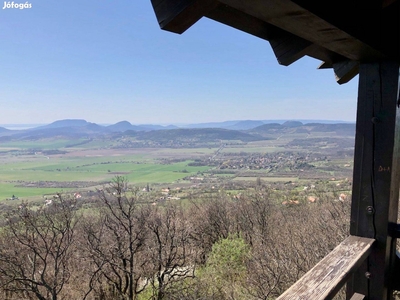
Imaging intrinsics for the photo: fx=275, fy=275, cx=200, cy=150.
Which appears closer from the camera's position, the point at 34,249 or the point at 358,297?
the point at 358,297

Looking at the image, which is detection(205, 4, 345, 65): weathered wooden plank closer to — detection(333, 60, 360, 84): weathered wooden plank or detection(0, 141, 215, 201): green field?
detection(333, 60, 360, 84): weathered wooden plank

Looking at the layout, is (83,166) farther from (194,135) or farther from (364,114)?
(364,114)

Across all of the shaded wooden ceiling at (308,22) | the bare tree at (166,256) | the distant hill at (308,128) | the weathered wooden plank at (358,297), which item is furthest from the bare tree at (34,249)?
the distant hill at (308,128)

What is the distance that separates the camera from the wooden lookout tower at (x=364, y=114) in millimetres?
870

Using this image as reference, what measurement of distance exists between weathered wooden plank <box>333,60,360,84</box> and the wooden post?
212mm

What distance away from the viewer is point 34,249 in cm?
978

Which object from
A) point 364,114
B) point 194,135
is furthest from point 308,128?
point 364,114

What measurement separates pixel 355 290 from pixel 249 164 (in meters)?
53.2

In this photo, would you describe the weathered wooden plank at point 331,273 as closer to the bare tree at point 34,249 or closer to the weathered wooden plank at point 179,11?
the weathered wooden plank at point 179,11

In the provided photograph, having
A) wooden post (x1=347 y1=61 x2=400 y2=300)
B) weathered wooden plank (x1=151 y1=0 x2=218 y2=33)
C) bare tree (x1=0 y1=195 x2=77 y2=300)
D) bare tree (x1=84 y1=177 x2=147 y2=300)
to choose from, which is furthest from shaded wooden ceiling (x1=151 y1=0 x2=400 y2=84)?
bare tree (x1=84 y1=177 x2=147 y2=300)

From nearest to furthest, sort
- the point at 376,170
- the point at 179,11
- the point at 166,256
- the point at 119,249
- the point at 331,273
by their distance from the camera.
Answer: the point at 179,11 < the point at 331,273 < the point at 376,170 < the point at 119,249 < the point at 166,256

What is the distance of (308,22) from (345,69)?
0.90 m

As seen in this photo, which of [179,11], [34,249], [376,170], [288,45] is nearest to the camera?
[179,11]

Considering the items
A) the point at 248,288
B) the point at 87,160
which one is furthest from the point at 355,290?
the point at 87,160
